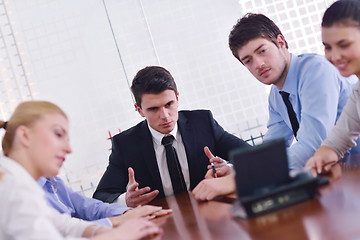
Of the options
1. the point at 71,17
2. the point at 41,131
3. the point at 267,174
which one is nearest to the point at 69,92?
the point at 71,17

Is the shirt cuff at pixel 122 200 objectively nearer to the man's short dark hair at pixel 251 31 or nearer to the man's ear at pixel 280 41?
the man's short dark hair at pixel 251 31

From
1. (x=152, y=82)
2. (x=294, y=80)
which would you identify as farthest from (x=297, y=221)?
(x=152, y=82)

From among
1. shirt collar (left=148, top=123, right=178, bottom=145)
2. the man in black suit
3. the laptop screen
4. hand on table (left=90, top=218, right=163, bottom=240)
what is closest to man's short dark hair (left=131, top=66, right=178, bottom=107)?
the man in black suit

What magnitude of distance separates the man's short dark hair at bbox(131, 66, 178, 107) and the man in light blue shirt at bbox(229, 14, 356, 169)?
453 millimetres

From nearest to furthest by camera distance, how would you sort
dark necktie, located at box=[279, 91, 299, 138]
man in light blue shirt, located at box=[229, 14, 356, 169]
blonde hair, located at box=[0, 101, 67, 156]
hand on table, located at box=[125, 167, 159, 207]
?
blonde hair, located at box=[0, 101, 67, 156] < man in light blue shirt, located at box=[229, 14, 356, 169] < hand on table, located at box=[125, 167, 159, 207] < dark necktie, located at box=[279, 91, 299, 138]

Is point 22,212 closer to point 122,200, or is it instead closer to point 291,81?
point 122,200

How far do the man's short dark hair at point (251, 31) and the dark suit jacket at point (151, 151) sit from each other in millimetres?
559

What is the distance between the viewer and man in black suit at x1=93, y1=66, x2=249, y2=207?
281 cm

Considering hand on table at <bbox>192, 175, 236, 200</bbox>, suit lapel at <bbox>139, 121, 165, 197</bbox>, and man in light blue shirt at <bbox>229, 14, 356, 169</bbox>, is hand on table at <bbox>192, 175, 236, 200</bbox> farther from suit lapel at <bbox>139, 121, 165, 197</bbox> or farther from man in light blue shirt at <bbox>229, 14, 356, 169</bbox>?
suit lapel at <bbox>139, 121, 165, 197</bbox>

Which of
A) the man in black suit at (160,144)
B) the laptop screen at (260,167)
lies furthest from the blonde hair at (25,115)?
the man in black suit at (160,144)

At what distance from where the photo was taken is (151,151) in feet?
9.41

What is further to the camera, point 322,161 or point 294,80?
point 294,80

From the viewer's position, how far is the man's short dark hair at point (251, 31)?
260cm

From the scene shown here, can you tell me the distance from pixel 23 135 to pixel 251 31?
1577mm
